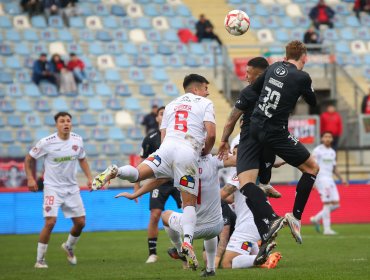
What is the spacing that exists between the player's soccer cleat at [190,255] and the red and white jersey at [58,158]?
17.0ft

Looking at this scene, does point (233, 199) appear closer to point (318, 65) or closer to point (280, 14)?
point (318, 65)

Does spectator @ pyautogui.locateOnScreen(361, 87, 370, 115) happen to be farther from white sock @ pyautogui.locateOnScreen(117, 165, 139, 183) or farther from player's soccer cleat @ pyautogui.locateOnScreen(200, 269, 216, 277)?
white sock @ pyautogui.locateOnScreen(117, 165, 139, 183)

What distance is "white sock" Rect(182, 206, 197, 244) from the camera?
36.0 ft

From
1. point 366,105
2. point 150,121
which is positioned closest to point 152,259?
point 150,121

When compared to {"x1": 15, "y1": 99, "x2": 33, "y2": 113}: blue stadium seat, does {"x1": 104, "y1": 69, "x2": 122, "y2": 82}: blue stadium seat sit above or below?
above

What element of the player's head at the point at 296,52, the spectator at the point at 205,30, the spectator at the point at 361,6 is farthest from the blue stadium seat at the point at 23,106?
the player's head at the point at 296,52

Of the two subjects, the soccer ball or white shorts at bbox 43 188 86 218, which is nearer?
the soccer ball

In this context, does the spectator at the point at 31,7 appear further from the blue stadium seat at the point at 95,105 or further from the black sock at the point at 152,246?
the black sock at the point at 152,246

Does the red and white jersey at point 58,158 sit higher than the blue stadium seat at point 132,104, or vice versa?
the red and white jersey at point 58,158

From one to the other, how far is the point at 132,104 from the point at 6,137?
13.7 ft

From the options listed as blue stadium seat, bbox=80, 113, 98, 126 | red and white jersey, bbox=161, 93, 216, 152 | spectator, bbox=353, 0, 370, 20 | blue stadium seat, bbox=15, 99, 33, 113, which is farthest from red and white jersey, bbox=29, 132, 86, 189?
spectator, bbox=353, 0, 370, 20

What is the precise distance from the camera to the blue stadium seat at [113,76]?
29.2 metres

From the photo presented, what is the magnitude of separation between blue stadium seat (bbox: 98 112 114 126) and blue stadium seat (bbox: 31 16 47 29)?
4.32 m

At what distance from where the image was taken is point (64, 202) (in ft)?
50.7
